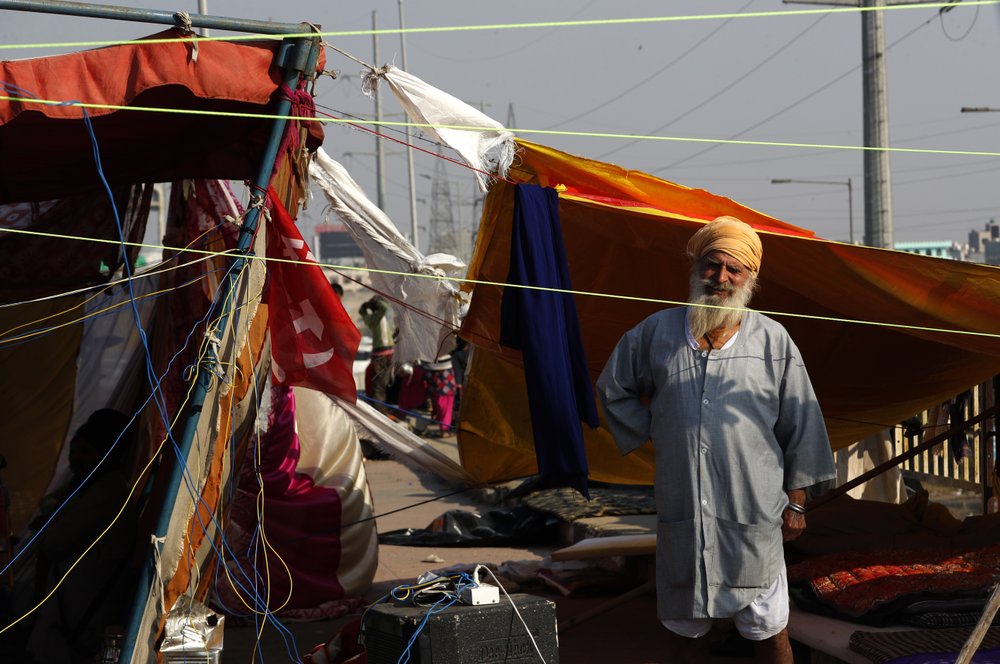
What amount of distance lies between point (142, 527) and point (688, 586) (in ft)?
8.78

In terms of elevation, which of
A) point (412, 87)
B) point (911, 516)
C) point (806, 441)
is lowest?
point (911, 516)

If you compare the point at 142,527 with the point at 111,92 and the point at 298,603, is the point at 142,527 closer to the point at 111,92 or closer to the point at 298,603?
the point at 298,603

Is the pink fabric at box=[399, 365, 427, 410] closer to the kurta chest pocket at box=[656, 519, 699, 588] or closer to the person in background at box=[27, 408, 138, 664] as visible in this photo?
the person in background at box=[27, 408, 138, 664]

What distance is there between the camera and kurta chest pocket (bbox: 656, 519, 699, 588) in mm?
3391

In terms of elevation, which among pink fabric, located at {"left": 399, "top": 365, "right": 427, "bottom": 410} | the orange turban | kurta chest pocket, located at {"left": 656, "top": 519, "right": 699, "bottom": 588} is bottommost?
pink fabric, located at {"left": 399, "top": 365, "right": 427, "bottom": 410}

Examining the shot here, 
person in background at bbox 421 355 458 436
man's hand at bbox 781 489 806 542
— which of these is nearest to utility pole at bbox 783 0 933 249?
person in background at bbox 421 355 458 436

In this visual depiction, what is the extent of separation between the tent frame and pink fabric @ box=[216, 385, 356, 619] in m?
1.93

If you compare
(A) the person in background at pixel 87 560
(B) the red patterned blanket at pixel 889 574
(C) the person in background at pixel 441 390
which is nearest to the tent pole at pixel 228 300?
(A) the person in background at pixel 87 560

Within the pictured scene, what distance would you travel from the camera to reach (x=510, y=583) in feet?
19.5

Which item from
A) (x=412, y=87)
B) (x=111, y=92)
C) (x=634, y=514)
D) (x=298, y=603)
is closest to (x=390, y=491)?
(x=634, y=514)

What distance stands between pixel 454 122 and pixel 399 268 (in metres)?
2.52

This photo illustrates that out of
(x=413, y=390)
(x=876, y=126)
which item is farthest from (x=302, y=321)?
(x=413, y=390)

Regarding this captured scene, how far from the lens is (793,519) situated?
345 cm

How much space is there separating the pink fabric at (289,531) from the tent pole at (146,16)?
2.64m
